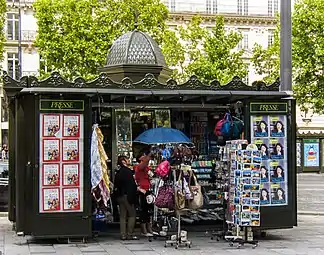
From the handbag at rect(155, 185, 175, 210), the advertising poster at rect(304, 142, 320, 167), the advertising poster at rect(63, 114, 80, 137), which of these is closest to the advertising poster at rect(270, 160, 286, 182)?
the handbag at rect(155, 185, 175, 210)

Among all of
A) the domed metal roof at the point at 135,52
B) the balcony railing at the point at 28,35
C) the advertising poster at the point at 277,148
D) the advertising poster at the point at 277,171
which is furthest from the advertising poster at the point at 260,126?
the balcony railing at the point at 28,35

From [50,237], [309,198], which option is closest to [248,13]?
[309,198]

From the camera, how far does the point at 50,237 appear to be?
493 inches

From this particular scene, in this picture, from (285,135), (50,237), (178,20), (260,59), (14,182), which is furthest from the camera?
(178,20)

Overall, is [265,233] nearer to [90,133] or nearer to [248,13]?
[90,133]

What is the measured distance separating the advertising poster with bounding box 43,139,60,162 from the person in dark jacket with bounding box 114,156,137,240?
1.38 m

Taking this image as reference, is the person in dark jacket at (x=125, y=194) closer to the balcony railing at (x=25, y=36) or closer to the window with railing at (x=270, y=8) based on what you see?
the balcony railing at (x=25, y=36)

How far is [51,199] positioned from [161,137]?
2.64m

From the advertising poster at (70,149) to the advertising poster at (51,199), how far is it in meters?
0.66

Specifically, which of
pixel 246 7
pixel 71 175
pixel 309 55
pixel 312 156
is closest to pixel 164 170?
pixel 71 175

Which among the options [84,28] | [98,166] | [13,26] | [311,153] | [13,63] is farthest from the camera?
[13,26]

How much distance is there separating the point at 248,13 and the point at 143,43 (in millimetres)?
46395

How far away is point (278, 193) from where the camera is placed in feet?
44.2

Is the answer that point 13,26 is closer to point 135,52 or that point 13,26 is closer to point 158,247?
point 135,52
